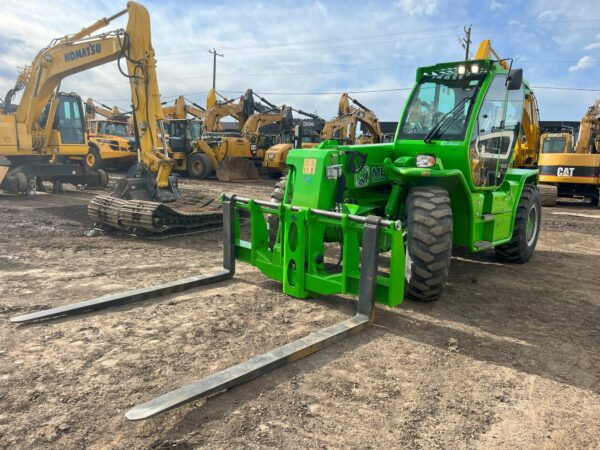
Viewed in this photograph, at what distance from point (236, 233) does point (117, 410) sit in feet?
9.50

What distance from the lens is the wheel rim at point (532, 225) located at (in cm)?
707

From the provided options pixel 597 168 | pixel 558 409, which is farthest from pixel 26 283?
pixel 597 168

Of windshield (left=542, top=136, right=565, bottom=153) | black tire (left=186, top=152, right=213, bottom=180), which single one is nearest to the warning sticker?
black tire (left=186, top=152, right=213, bottom=180)

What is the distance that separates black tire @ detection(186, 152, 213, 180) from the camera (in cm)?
1903

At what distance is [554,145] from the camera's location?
56.2 ft

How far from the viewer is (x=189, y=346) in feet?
12.0

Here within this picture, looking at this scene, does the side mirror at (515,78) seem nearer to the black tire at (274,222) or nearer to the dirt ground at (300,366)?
the dirt ground at (300,366)

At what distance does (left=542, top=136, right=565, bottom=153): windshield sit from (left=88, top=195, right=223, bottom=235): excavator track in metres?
13.9

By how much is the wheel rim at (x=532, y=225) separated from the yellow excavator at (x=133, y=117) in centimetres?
541

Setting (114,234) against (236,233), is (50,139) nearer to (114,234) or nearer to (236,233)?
(114,234)

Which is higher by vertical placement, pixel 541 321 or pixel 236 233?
pixel 236 233

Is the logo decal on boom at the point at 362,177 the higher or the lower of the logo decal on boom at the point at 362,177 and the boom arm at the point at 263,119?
the lower

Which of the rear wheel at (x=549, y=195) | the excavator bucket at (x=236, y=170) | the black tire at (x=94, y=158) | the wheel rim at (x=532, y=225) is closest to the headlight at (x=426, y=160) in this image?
the wheel rim at (x=532, y=225)

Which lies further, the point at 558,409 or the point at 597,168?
the point at 597,168
